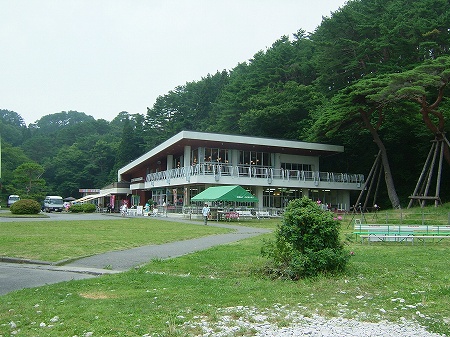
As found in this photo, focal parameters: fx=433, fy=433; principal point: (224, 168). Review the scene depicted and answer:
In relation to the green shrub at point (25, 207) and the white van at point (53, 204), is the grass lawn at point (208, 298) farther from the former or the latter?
the white van at point (53, 204)

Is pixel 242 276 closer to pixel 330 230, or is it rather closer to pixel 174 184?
pixel 330 230

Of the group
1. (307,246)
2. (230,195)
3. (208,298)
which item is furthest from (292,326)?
(230,195)

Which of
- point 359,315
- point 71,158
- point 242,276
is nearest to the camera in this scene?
point 359,315

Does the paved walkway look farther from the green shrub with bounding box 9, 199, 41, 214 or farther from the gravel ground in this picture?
the green shrub with bounding box 9, 199, 41, 214

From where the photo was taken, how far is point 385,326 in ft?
17.9

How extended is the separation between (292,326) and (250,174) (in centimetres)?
3497

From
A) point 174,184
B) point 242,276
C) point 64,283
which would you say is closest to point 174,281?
point 242,276

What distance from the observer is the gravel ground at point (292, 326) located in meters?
5.14

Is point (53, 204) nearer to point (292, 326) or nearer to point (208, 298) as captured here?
point (208, 298)

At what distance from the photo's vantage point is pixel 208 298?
22.7 feet

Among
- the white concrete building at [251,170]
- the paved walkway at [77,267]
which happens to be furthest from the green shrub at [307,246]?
the white concrete building at [251,170]

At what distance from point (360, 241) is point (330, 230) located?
7.79 m

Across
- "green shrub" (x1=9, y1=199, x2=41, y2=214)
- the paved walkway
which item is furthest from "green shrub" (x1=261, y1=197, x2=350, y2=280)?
"green shrub" (x1=9, y1=199, x2=41, y2=214)

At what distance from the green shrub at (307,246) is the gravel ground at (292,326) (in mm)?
2802
